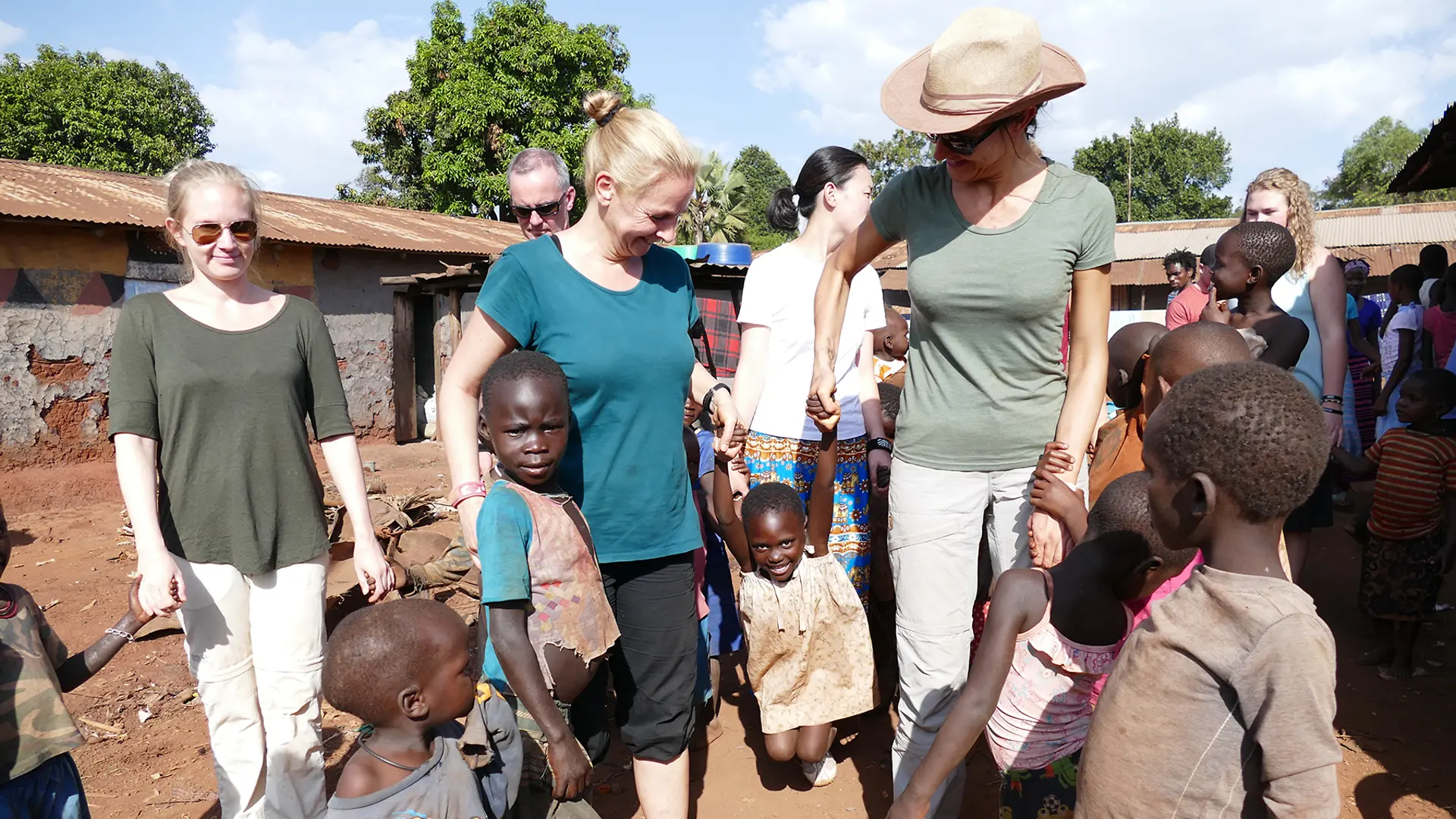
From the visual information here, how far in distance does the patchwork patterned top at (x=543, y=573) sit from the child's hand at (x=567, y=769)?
20 cm

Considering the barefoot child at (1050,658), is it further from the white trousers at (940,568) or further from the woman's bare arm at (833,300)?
the woman's bare arm at (833,300)

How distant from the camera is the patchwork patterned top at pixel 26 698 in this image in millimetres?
2037

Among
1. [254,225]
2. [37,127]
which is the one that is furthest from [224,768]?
[37,127]

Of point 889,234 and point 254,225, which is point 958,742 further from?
point 254,225

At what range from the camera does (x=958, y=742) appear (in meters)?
1.78

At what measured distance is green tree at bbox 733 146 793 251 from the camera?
35156 millimetres

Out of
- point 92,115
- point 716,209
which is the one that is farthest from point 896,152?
point 92,115

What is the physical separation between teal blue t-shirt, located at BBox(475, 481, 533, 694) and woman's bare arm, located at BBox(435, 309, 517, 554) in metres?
0.12

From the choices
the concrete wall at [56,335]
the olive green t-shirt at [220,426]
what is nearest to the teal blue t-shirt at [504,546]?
the olive green t-shirt at [220,426]

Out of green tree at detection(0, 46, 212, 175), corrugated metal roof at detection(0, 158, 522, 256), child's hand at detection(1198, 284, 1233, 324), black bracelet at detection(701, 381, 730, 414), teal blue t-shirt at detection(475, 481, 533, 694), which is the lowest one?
teal blue t-shirt at detection(475, 481, 533, 694)

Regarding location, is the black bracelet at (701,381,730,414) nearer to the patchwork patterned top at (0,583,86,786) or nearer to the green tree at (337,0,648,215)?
the patchwork patterned top at (0,583,86,786)

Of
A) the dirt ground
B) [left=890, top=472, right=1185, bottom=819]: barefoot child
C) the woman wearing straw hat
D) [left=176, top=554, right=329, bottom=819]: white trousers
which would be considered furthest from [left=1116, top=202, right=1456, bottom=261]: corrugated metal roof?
[left=176, top=554, right=329, bottom=819]: white trousers

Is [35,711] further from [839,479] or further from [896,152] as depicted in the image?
[896,152]

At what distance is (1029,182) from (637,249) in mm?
1048
